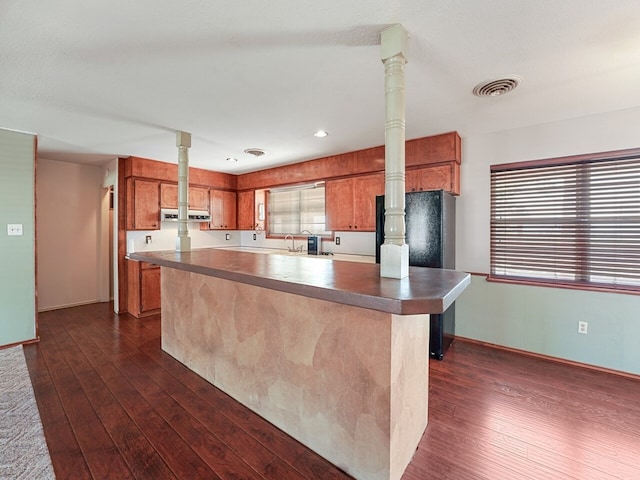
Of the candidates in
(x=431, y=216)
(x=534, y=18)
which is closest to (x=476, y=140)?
(x=431, y=216)

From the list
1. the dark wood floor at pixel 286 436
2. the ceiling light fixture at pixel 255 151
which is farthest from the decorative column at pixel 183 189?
the dark wood floor at pixel 286 436

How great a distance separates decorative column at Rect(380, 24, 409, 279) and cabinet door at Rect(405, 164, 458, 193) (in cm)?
196

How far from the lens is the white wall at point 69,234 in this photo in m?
4.71

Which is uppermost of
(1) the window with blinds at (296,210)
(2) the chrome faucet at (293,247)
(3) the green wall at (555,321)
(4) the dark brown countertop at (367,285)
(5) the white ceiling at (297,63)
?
(5) the white ceiling at (297,63)

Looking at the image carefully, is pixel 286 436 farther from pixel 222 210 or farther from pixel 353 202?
pixel 222 210

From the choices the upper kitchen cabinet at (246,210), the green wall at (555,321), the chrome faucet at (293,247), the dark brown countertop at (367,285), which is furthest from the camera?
the upper kitchen cabinet at (246,210)

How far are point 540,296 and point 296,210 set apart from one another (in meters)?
3.56

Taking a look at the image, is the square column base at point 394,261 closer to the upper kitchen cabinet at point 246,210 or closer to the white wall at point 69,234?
the upper kitchen cabinet at point 246,210

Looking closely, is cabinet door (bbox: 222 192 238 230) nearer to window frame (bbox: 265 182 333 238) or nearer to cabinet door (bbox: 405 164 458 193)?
window frame (bbox: 265 182 333 238)

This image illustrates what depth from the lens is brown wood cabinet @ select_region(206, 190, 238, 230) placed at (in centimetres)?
543

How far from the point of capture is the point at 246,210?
18.7 ft

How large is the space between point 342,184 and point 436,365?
256cm

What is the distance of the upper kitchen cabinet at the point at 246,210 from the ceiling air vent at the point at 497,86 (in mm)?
4103

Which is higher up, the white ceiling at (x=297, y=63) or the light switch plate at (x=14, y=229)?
the white ceiling at (x=297, y=63)
